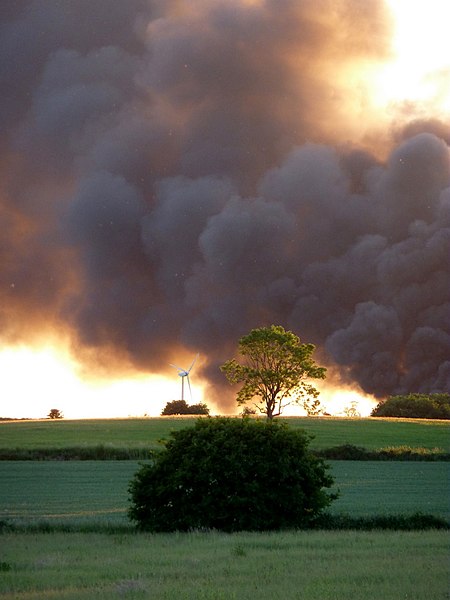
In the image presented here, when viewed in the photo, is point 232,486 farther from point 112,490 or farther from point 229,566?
point 112,490

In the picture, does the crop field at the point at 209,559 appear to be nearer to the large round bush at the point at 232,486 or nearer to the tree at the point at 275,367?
the large round bush at the point at 232,486

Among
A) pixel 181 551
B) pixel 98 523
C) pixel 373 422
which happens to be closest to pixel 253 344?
pixel 373 422

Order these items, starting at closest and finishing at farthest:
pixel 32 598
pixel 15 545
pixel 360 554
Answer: pixel 32 598 < pixel 360 554 < pixel 15 545

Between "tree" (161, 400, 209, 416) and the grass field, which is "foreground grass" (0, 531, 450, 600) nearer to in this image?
the grass field

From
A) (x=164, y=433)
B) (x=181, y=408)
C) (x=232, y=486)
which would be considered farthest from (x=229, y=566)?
(x=181, y=408)

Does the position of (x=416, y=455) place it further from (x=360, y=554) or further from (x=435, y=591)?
(x=435, y=591)

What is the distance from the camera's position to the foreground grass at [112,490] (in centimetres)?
2919

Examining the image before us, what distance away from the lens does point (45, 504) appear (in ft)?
108

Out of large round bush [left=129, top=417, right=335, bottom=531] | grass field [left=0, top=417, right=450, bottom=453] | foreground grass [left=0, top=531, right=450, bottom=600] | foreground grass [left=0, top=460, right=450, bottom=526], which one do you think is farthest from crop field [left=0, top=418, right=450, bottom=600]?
grass field [left=0, top=417, right=450, bottom=453]

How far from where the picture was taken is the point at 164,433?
75438mm

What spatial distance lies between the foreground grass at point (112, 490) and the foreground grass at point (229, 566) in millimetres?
5743

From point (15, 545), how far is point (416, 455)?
47672mm

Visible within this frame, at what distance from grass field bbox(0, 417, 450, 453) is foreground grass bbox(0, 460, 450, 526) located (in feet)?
27.9

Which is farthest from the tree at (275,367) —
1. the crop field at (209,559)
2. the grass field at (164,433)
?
the crop field at (209,559)
